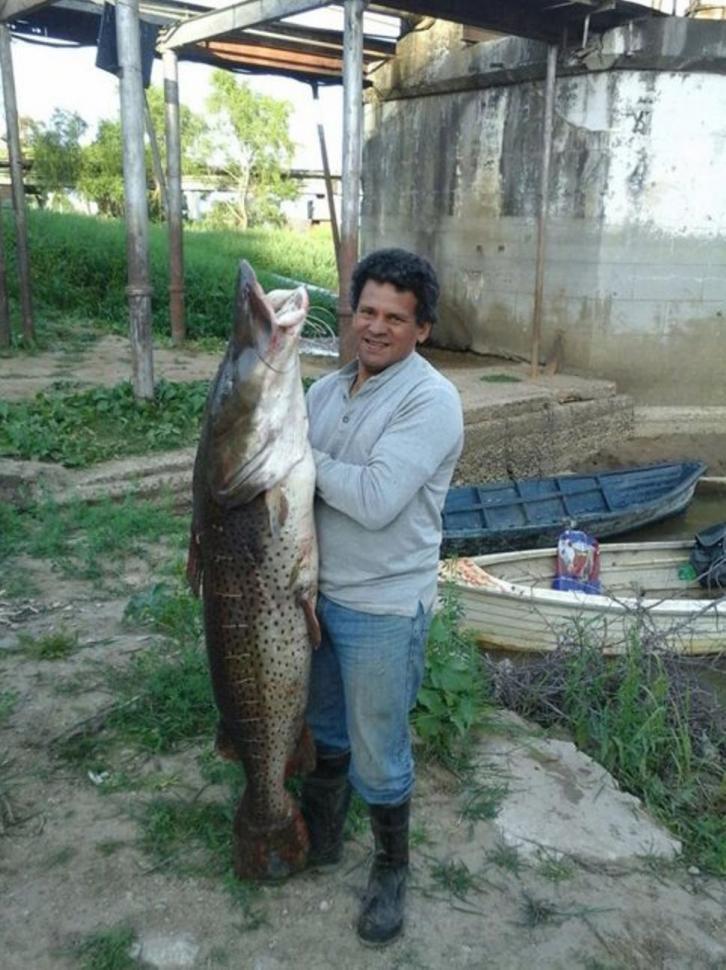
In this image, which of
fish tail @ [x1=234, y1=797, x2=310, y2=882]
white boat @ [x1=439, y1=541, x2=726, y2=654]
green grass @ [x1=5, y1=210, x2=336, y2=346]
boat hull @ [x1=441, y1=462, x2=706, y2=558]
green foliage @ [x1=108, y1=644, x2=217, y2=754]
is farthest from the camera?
green grass @ [x1=5, y1=210, x2=336, y2=346]

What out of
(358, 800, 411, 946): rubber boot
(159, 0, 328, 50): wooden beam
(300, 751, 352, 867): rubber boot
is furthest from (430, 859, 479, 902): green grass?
(159, 0, 328, 50): wooden beam

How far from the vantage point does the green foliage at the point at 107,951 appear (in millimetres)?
2352

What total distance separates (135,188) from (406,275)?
6.01 meters

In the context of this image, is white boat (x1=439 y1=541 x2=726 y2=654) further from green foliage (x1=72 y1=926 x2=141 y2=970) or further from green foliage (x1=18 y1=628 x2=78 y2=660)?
green foliage (x1=72 y1=926 x2=141 y2=970)

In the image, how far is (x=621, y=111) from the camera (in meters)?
12.0

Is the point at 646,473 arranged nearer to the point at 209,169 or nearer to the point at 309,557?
the point at 309,557

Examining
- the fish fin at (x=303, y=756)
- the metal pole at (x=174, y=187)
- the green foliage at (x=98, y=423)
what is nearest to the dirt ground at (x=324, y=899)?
the fish fin at (x=303, y=756)

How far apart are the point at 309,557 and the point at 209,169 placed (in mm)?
37197

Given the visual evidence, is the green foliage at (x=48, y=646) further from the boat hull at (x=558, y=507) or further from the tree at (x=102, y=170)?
the tree at (x=102, y=170)

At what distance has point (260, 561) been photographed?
2.31 meters

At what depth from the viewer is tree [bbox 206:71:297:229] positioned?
35.3 metres

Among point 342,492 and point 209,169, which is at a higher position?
point 209,169

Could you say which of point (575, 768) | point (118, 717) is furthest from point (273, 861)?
point (575, 768)

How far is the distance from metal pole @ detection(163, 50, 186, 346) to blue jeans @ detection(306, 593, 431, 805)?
33.7 ft
